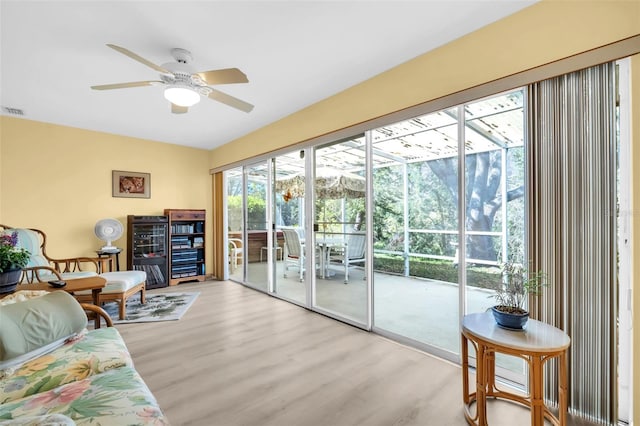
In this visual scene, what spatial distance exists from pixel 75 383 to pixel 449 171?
115 inches

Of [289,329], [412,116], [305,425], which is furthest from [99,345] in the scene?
[412,116]

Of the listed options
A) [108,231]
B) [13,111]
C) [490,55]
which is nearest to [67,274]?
[108,231]

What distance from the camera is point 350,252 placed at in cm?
353

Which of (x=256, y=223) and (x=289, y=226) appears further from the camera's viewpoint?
(x=256, y=223)

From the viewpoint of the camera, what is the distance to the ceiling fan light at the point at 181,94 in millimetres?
2385

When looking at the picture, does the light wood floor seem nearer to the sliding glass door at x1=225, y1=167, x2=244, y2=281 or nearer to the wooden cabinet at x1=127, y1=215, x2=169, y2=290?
the wooden cabinet at x1=127, y1=215, x2=169, y2=290

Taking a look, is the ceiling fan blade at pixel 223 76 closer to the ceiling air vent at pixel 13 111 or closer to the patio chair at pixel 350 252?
the patio chair at pixel 350 252

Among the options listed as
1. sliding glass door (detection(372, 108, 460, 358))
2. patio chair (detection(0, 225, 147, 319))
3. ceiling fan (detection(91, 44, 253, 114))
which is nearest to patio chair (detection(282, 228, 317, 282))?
sliding glass door (detection(372, 108, 460, 358))

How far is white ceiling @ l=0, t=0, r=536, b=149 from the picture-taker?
1.94m

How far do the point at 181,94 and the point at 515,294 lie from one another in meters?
2.84

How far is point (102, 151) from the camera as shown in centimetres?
475

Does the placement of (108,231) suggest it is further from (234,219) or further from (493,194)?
(493,194)

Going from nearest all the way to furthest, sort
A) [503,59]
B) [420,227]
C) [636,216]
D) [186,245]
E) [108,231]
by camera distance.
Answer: [636,216], [503,59], [420,227], [108,231], [186,245]

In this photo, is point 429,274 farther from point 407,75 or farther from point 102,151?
point 102,151
